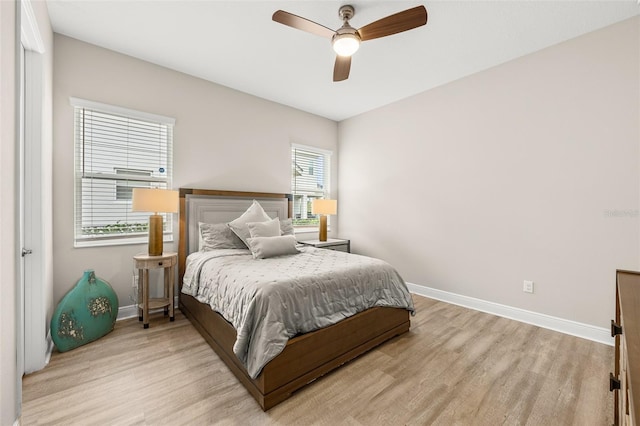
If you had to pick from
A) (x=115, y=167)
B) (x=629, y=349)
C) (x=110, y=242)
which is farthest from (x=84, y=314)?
(x=629, y=349)

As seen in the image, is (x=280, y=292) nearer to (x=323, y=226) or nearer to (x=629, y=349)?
(x=629, y=349)

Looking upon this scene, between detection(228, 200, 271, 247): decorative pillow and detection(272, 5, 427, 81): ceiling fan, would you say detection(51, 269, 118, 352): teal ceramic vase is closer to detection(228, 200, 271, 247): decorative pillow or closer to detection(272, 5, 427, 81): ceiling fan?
detection(228, 200, 271, 247): decorative pillow

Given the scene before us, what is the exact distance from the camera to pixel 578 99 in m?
2.68

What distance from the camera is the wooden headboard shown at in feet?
11.0

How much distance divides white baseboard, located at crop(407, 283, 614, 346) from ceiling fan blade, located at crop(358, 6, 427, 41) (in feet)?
9.99

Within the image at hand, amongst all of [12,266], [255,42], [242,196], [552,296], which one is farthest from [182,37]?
[552,296]

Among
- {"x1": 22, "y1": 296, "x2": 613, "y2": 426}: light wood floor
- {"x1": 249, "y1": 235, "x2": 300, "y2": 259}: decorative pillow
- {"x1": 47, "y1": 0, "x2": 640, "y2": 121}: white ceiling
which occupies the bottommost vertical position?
{"x1": 22, "y1": 296, "x2": 613, "y2": 426}: light wood floor

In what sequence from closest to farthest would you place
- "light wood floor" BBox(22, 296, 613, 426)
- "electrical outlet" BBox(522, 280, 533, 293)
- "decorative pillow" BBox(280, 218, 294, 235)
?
1. "light wood floor" BBox(22, 296, 613, 426)
2. "electrical outlet" BBox(522, 280, 533, 293)
3. "decorative pillow" BBox(280, 218, 294, 235)

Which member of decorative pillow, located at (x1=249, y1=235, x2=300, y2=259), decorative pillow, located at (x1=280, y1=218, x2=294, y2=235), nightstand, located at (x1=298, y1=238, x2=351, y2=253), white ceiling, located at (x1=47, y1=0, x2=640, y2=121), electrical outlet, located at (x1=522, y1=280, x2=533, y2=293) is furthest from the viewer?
nightstand, located at (x1=298, y1=238, x2=351, y2=253)

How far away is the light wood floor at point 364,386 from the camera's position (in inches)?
65.1

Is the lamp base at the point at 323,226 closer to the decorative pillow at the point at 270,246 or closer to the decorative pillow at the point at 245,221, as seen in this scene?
A: the decorative pillow at the point at 245,221

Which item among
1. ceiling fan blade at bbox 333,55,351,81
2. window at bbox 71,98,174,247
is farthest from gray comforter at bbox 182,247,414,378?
ceiling fan blade at bbox 333,55,351,81

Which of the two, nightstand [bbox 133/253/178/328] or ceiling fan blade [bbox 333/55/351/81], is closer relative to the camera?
ceiling fan blade [bbox 333/55/351/81]

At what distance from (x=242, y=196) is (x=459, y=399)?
10.6 feet
